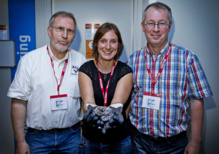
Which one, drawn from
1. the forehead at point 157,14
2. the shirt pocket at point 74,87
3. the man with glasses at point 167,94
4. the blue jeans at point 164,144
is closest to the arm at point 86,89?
the shirt pocket at point 74,87

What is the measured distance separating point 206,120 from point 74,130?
1489 millimetres

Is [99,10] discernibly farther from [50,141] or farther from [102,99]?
[50,141]

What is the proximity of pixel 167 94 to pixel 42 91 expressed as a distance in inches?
43.6

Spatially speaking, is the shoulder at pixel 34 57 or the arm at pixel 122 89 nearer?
the arm at pixel 122 89

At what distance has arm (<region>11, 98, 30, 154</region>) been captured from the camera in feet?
4.70

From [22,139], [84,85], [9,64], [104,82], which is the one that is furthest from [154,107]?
[9,64]

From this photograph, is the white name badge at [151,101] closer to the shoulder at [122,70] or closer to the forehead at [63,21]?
the shoulder at [122,70]

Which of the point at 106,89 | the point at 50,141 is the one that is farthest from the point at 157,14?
the point at 50,141

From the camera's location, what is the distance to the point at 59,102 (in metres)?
1.44

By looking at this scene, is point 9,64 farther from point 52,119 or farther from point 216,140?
point 216,140

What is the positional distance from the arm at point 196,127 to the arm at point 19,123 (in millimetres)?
1444

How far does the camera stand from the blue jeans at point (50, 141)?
1.46 meters

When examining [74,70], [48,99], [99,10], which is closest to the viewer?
[48,99]

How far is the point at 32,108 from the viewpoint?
1455 millimetres
